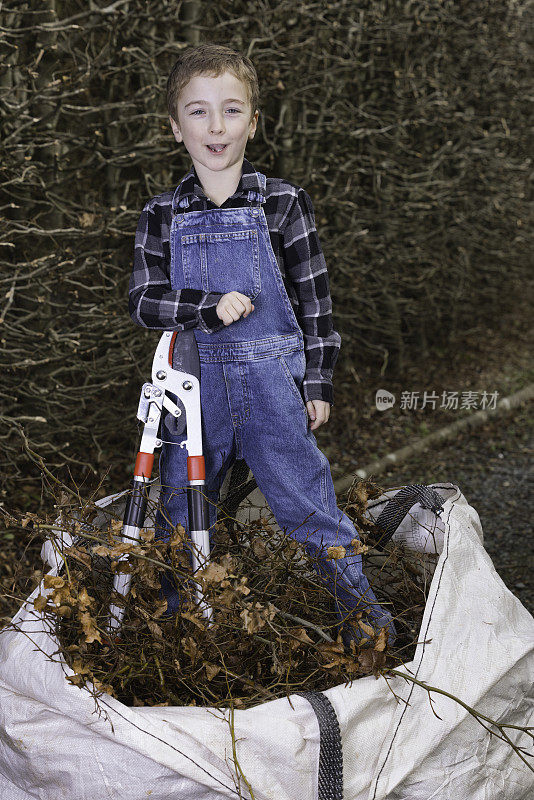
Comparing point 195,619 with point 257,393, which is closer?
point 195,619

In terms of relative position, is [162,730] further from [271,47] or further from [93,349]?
[271,47]

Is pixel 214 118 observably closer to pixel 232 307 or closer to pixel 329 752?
pixel 232 307

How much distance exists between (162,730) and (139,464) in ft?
1.93

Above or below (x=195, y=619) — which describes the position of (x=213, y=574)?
above

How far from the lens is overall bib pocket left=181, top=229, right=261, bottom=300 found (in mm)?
1922

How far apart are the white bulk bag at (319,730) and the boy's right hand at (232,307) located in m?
0.75

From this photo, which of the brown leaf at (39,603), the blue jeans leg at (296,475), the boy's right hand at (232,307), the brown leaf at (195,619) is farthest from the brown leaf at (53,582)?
the boy's right hand at (232,307)

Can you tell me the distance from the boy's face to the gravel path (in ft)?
6.58

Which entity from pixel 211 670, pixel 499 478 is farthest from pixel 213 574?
pixel 499 478

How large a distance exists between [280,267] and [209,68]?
0.48m

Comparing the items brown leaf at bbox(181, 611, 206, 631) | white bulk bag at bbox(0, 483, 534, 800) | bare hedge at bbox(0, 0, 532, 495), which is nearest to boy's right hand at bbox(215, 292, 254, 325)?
brown leaf at bbox(181, 611, 206, 631)

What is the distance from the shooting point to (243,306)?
185 cm

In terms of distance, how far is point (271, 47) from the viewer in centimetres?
401

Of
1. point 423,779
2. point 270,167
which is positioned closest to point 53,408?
point 270,167
